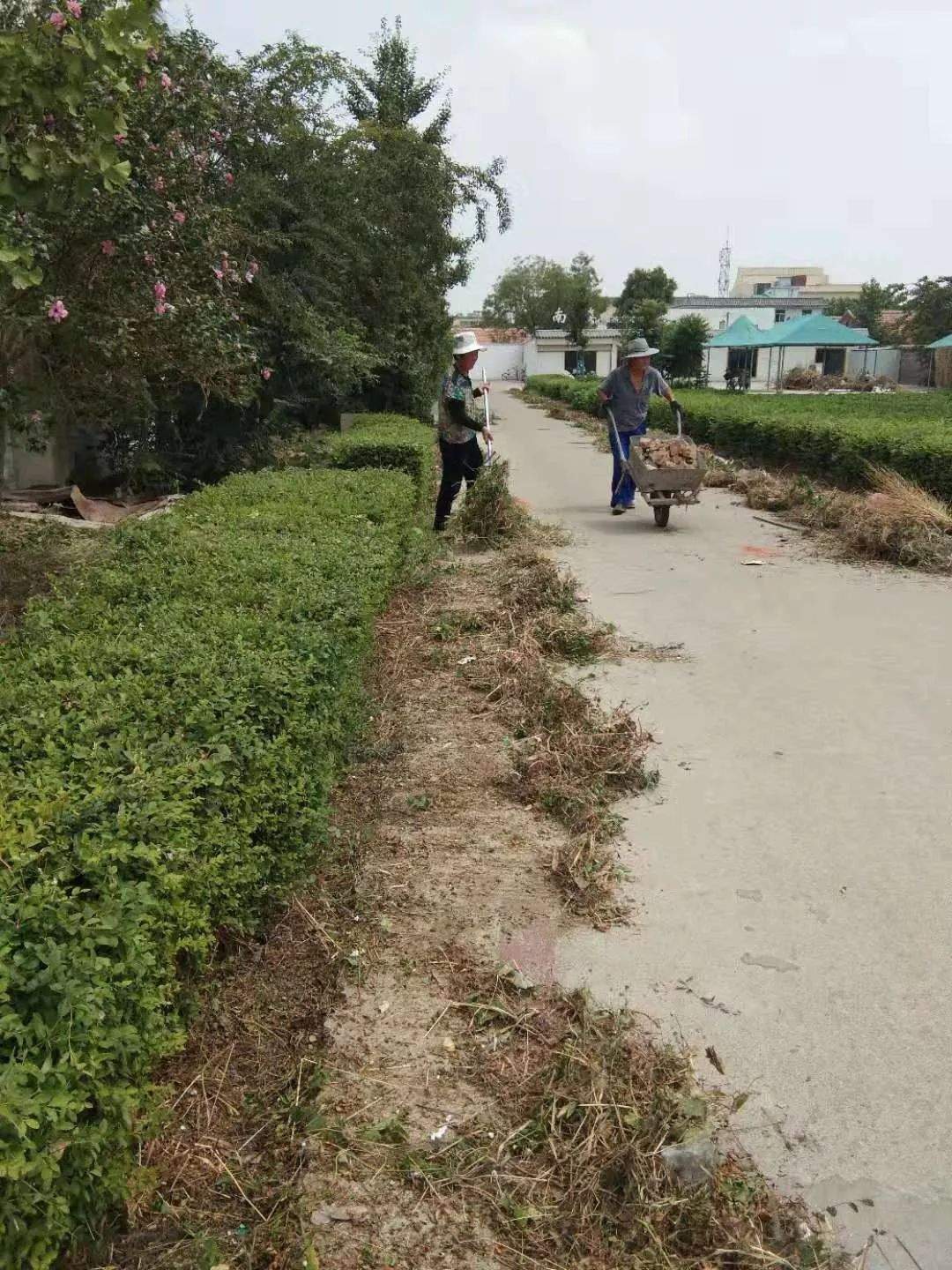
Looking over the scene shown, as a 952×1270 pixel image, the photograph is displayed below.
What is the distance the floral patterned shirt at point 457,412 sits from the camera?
9242mm

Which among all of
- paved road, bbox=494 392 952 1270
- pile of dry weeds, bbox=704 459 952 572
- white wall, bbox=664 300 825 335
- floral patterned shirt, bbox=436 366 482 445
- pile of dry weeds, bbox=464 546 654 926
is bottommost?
paved road, bbox=494 392 952 1270

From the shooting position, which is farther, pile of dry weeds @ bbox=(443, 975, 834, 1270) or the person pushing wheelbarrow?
the person pushing wheelbarrow

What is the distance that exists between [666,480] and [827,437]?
4.75 metres

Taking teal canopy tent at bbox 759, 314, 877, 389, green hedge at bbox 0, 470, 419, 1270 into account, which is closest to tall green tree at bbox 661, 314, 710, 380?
teal canopy tent at bbox 759, 314, 877, 389

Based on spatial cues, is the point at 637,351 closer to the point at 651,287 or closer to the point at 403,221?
the point at 403,221

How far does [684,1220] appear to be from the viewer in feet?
7.06

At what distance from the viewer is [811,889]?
11.7 ft

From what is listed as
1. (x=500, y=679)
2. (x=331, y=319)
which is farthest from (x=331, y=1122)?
(x=331, y=319)

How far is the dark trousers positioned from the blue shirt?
228 cm

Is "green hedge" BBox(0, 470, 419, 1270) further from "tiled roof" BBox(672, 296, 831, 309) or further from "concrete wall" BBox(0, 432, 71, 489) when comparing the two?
"tiled roof" BBox(672, 296, 831, 309)

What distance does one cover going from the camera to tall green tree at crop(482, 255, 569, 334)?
83.8 metres

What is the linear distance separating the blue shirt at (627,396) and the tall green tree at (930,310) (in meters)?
49.0

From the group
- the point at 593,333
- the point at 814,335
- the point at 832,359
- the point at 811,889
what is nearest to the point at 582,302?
the point at 593,333

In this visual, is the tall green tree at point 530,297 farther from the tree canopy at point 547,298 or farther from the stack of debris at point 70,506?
the stack of debris at point 70,506
